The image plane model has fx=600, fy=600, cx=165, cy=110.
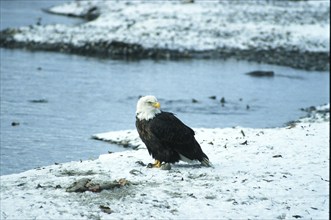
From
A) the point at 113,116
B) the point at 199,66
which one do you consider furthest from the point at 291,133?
the point at 199,66

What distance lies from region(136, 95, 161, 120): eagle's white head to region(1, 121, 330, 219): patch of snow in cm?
112

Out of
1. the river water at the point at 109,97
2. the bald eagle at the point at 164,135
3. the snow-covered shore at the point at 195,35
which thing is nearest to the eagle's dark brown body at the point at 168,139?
the bald eagle at the point at 164,135

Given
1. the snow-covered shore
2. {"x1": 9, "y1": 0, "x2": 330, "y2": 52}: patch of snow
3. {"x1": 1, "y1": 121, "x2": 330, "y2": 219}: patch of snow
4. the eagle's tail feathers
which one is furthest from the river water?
the eagle's tail feathers

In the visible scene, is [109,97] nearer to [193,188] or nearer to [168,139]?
[168,139]

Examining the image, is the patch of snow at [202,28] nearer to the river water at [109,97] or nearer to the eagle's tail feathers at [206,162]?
the river water at [109,97]

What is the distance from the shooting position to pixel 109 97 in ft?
87.6

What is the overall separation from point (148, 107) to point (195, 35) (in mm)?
32206

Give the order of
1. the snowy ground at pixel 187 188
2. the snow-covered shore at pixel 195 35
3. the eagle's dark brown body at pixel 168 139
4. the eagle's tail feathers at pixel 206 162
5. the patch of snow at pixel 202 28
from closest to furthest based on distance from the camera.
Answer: the snowy ground at pixel 187 188 < the eagle's dark brown body at pixel 168 139 < the eagle's tail feathers at pixel 206 162 < the snow-covered shore at pixel 195 35 < the patch of snow at pixel 202 28

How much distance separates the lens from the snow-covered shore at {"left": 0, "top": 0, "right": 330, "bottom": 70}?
4000 centimetres

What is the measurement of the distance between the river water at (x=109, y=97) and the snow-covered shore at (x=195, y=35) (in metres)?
2.31

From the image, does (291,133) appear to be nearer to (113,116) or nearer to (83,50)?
(113,116)

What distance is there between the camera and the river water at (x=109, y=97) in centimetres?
1833

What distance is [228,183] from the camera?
11281 millimetres

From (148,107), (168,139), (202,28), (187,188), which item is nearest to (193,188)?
(187,188)
